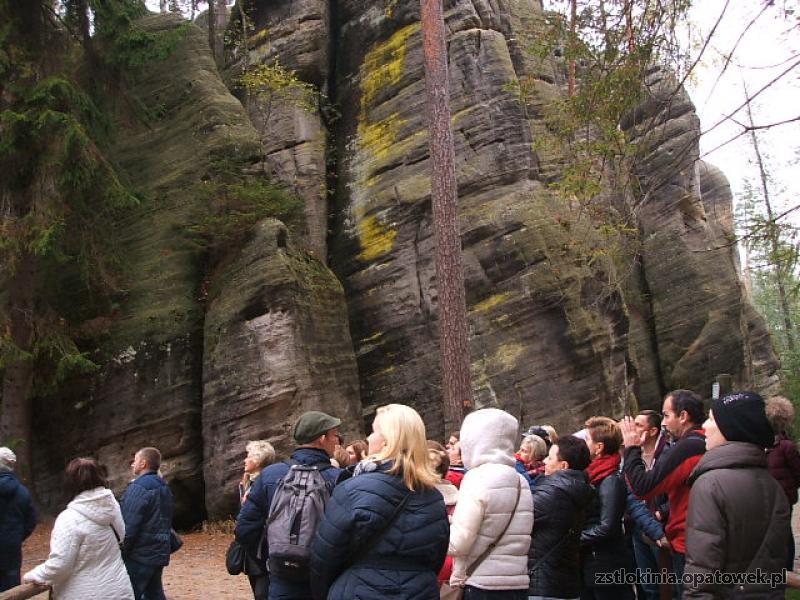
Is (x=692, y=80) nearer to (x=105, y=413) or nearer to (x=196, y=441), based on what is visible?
(x=196, y=441)

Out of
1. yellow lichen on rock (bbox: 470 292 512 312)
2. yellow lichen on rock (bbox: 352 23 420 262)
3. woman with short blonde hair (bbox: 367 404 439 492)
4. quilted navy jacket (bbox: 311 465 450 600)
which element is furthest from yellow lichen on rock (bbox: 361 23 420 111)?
quilted navy jacket (bbox: 311 465 450 600)

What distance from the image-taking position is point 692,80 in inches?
305

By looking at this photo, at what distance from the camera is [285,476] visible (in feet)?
14.8

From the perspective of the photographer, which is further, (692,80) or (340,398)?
(340,398)

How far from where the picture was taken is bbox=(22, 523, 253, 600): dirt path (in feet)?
→ 31.2

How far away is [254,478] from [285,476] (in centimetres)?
150

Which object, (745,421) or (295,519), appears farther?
(295,519)

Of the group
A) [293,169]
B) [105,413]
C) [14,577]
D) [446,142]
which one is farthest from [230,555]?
[293,169]

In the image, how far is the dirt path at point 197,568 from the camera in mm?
9523

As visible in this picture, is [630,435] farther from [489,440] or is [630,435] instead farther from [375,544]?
[375,544]

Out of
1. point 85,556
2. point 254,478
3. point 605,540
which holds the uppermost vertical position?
point 254,478

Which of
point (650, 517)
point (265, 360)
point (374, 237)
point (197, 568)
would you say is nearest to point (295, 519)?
point (650, 517)

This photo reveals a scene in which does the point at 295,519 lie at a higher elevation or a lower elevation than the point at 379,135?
lower

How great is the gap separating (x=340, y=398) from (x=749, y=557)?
11634 mm
